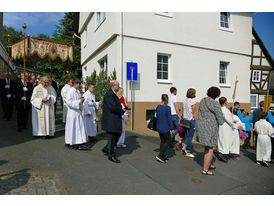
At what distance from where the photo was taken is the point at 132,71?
30.9 feet

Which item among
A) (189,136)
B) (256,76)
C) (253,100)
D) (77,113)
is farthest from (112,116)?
(256,76)

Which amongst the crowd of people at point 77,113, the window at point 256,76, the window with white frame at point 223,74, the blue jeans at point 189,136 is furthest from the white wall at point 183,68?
the window at point 256,76

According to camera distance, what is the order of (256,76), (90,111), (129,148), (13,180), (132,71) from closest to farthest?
1. (13,180)
2. (129,148)
3. (90,111)
4. (132,71)
5. (256,76)

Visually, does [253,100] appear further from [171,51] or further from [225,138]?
[225,138]

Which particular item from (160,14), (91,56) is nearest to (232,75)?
(160,14)

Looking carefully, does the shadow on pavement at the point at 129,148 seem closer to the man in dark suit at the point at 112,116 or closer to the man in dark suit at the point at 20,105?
the man in dark suit at the point at 112,116

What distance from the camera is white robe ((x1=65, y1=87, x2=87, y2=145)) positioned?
5.39 m

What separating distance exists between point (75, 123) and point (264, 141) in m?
5.23

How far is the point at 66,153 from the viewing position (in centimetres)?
512

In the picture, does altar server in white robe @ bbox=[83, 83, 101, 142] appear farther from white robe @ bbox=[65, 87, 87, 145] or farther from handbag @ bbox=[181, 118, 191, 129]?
handbag @ bbox=[181, 118, 191, 129]

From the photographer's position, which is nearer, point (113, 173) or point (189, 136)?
point (113, 173)

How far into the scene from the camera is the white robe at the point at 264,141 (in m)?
5.41

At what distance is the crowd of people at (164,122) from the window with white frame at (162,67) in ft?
14.0

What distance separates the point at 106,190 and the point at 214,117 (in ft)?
8.60
